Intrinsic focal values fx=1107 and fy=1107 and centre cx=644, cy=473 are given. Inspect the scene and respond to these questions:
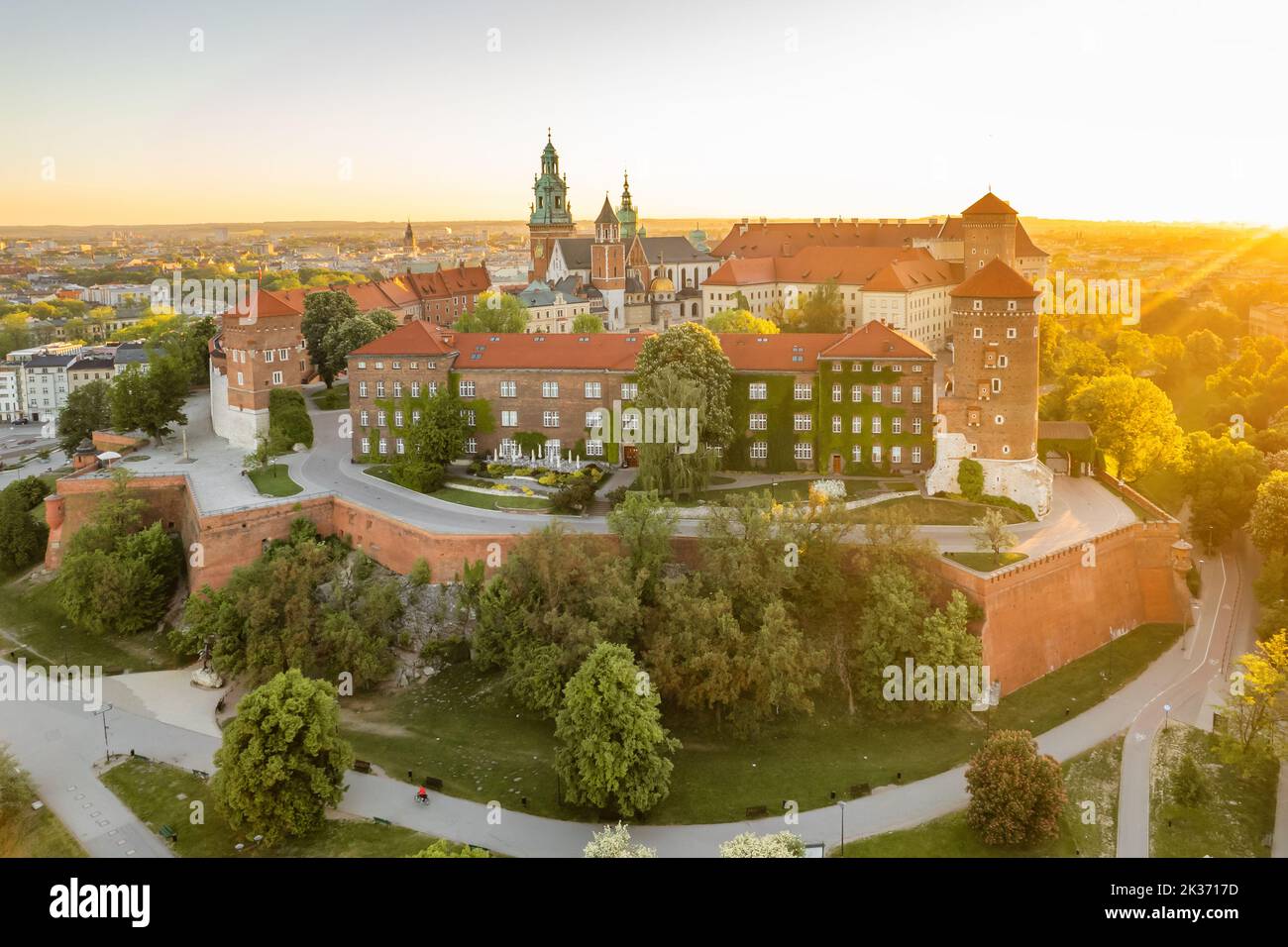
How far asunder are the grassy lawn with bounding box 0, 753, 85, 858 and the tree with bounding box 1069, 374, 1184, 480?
43603 millimetres

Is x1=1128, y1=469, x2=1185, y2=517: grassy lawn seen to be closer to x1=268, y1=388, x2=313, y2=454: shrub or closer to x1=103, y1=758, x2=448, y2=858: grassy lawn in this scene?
x1=103, y1=758, x2=448, y2=858: grassy lawn

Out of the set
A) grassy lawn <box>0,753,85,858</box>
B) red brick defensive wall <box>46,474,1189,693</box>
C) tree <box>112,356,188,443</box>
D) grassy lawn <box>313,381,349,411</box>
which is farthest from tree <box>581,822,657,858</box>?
tree <box>112,356,188,443</box>

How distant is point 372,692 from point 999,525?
22.4 metres

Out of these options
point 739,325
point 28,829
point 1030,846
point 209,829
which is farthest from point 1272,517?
point 28,829

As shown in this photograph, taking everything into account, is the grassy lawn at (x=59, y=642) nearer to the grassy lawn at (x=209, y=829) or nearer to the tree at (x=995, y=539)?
the grassy lawn at (x=209, y=829)

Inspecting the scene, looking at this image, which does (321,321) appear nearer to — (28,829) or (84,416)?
(84,416)

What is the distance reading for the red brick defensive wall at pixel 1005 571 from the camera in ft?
123

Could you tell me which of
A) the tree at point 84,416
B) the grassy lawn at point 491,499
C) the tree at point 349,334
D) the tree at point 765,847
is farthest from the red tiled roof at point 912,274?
the tree at point 765,847

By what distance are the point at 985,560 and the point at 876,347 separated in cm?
1365

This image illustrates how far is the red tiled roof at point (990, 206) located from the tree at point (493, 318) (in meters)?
31.4

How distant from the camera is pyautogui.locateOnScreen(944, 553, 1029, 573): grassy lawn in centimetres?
3738

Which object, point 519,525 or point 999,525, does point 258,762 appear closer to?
point 519,525

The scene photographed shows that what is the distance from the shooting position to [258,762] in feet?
97.6

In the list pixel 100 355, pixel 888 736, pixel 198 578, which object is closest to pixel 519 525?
pixel 198 578
